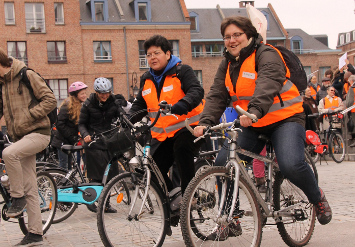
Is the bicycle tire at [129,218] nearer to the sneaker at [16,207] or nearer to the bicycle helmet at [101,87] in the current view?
the sneaker at [16,207]

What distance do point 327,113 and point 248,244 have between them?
10.6 metres

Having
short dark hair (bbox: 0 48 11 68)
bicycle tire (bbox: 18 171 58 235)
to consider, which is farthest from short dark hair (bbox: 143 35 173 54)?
bicycle tire (bbox: 18 171 58 235)

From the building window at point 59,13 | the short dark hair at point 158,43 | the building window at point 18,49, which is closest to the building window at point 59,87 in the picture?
the building window at point 18,49

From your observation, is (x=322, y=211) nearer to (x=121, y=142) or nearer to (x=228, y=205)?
(x=228, y=205)

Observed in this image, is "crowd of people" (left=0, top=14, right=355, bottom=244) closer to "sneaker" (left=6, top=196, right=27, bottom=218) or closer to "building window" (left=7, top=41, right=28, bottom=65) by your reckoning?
"sneaker" (left=6, top=196, right=27, bottom=218)

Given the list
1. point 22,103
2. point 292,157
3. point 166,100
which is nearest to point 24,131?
point 22,103

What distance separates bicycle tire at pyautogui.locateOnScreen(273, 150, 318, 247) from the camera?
471cm

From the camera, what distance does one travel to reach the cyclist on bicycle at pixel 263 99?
4297 mm

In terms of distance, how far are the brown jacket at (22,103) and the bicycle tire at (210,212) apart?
229 centimetres

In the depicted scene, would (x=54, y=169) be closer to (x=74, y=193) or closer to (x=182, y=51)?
(x=74, y=193)

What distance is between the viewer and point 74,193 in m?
7.01

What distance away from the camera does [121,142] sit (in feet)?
15.9

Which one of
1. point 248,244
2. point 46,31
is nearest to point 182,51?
point 46,31

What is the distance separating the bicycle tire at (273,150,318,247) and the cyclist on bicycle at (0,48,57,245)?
8.39 ft
